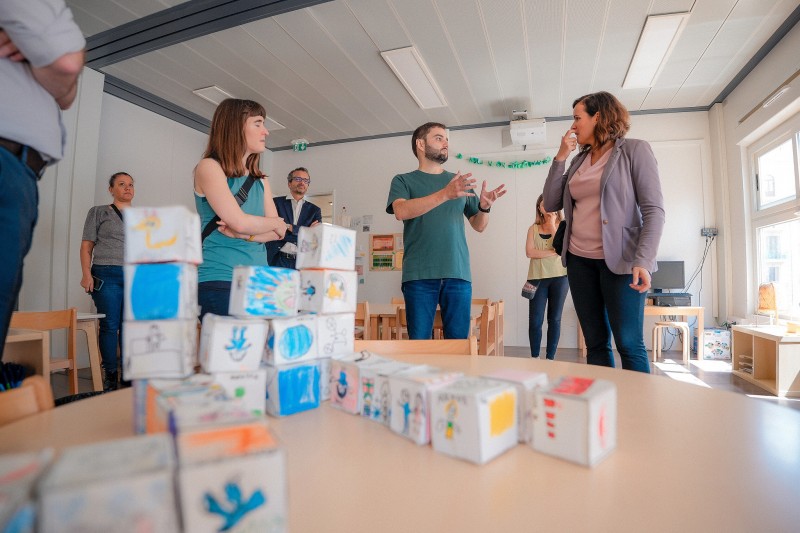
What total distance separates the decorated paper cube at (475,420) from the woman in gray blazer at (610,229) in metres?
1.06

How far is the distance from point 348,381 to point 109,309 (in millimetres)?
3185

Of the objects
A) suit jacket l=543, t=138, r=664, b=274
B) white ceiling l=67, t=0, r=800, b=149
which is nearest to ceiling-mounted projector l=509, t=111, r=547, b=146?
white ceiling l=67, t=0, r=800, b=149

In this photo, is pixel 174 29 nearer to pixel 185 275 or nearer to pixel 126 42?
pixel 126 42

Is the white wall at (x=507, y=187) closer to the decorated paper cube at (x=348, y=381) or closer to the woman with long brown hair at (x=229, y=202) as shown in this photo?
the woman with long brown hair at (x=229, y=202)

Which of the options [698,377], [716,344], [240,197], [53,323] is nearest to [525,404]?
[240,197]

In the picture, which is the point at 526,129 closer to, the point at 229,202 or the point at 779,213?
the point at 779,213

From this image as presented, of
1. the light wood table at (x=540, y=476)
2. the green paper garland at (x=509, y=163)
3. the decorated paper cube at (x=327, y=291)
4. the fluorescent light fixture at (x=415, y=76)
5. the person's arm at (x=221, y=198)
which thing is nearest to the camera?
the light wood table at (x=540, y=476)

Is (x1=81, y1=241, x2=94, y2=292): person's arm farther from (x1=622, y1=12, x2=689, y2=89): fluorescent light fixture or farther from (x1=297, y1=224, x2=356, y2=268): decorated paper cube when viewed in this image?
(x1=622, y1=12, x2=689, y2=89): fluorescent light fixture

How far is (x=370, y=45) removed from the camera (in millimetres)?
3734

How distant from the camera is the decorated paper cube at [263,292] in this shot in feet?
2.54

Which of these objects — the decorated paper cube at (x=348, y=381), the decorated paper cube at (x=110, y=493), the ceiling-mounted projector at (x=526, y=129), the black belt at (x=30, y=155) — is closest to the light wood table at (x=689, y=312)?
the ceiling-mounted projector at (x=526, y=129)

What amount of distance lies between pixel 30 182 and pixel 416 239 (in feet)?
4.52

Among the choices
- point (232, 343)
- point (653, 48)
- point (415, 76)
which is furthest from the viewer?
point (415, 76)

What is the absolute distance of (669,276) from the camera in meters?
4.76
